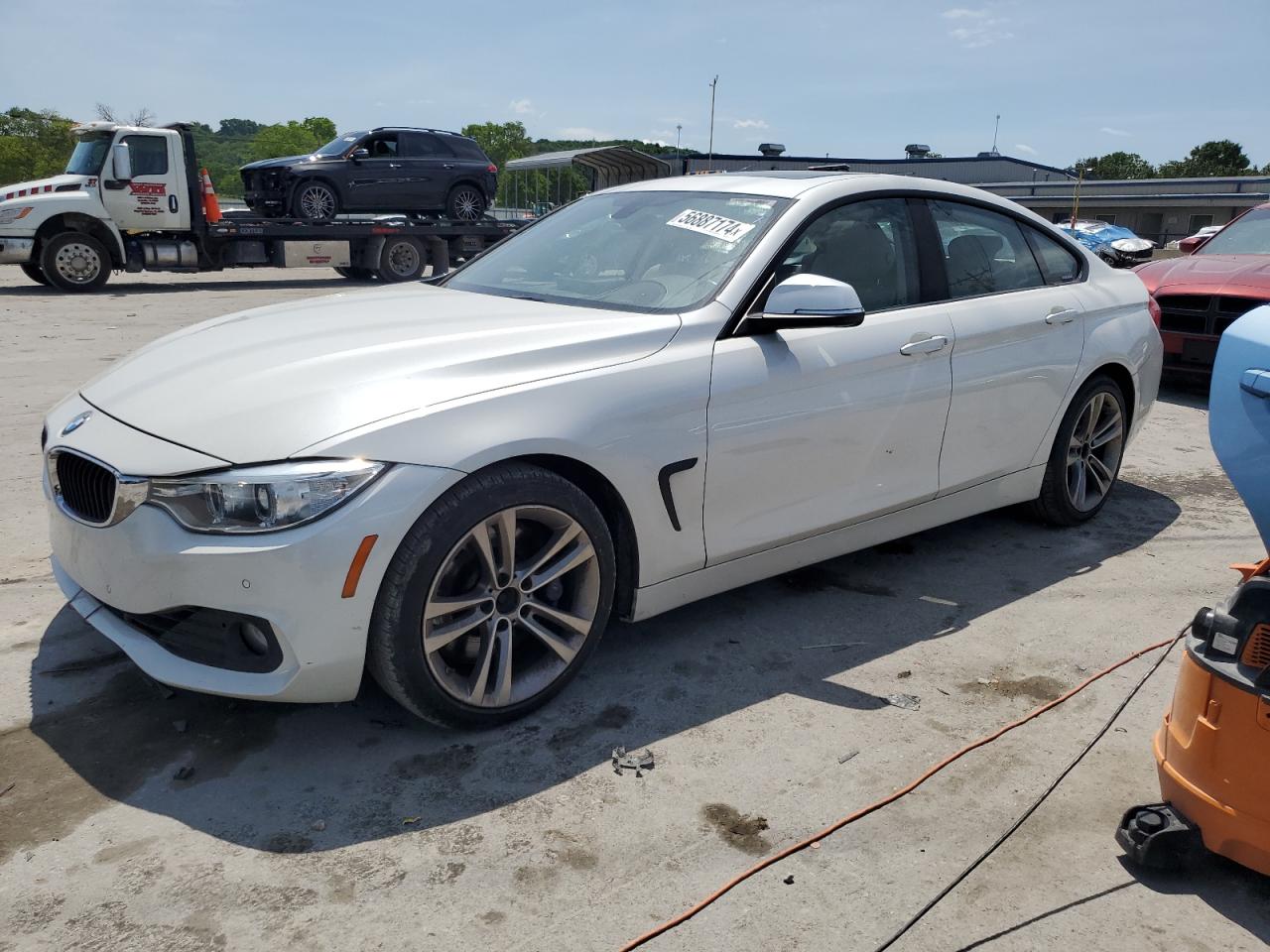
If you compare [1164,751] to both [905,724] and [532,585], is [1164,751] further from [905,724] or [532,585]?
[532,585]

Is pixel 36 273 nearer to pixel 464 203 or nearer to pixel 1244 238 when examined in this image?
pixel 464 203

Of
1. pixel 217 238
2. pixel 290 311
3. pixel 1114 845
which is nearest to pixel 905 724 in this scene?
pixel 1114 845

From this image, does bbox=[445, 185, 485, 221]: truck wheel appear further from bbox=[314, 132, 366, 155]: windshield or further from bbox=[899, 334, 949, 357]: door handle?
bbox=[899, 334, 949, 357]: door handle

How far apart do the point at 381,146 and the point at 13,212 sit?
6.15m

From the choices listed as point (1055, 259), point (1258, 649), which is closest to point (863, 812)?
point (1258, 649)

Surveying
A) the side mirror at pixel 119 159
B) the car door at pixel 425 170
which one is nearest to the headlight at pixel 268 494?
the side mirror at pixel 119 159

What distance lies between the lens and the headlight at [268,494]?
8.38 feet

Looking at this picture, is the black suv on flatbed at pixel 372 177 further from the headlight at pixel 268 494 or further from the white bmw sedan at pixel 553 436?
the headlight at pixel 268 494

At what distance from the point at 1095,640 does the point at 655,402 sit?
1.93m

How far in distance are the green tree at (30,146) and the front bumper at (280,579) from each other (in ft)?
309

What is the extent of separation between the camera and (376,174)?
747 inches

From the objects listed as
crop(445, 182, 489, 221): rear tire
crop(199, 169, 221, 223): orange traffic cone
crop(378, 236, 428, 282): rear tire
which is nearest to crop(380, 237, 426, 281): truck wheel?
crop(378, 236, 428, 282): rear tire

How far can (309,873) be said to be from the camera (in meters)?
2.38

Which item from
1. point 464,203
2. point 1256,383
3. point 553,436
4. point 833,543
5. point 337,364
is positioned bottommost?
point 833,543
